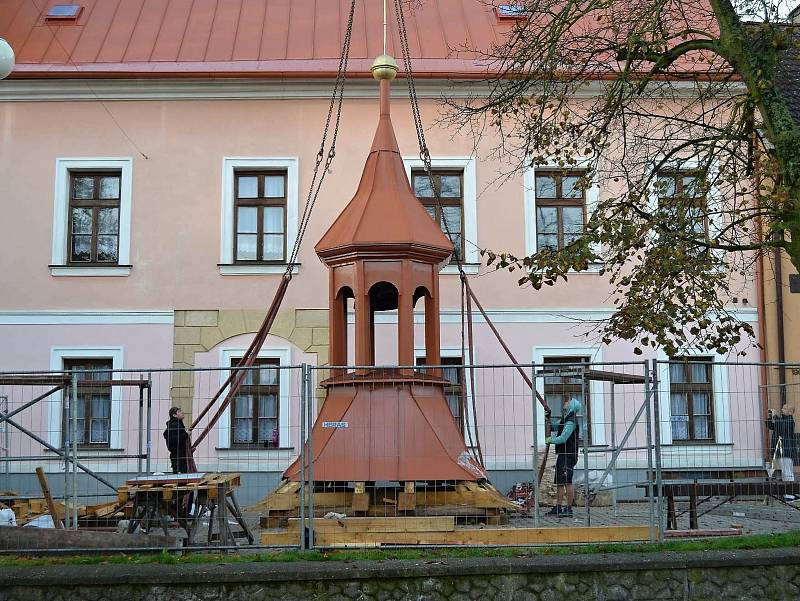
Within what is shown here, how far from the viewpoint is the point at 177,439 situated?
12.6m

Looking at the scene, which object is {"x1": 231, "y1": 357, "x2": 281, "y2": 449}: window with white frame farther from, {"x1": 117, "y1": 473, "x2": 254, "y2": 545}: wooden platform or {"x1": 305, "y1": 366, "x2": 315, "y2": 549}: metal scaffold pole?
{"x1": 117, "y1": 473, "x2": 254, "y2": 545}: wooden platform

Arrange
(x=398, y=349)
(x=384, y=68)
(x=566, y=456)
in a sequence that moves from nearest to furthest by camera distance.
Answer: (x=398, y=349), (x=566, y=456), (x=384, y=68)

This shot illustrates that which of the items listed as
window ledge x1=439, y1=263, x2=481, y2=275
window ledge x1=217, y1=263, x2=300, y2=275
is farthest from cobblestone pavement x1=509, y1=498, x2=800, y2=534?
window ledge x1=217, y1=263, x2=300, y2=275

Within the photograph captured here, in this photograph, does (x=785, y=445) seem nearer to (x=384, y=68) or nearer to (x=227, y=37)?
(x=384, y=68)

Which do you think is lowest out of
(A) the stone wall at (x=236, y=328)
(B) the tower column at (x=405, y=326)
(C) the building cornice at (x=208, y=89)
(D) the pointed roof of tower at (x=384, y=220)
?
(B) the tower column at (x=405, y=326)

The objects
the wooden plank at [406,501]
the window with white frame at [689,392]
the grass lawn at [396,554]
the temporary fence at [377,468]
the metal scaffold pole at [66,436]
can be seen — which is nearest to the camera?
the grass lawn at [396,554]

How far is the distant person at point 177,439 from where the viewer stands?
12023 millimetres

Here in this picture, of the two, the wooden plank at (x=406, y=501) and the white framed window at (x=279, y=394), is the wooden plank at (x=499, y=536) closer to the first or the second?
the wooden plank at (x=406, y=501)

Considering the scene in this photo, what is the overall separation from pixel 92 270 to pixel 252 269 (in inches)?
112

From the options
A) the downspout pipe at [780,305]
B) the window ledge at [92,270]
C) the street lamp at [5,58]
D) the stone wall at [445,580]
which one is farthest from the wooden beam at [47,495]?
the downspout pipe at [780,305]

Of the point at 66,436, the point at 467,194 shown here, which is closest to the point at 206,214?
the point at 467,194

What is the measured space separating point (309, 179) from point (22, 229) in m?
5.21

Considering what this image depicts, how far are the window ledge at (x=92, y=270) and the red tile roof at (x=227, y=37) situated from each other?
3453 mm

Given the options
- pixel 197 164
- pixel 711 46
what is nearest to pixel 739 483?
pixel 711 46
